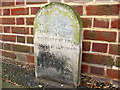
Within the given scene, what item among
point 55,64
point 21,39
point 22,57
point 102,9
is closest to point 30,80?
point 55,64

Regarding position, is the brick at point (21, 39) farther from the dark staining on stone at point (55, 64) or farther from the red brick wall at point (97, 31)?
the dark staining on stone at point (55, 64)

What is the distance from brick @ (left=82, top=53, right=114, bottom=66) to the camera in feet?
4.22

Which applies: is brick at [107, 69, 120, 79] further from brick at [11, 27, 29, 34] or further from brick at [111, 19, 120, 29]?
brick at [11, 27, 29, 34]

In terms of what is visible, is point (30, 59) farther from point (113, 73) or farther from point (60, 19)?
point (113, 73)

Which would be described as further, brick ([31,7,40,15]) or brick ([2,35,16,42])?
brick ([2,35,16,42])

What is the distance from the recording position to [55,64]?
1296mm

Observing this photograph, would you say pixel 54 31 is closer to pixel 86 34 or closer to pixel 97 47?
pixel 86 34

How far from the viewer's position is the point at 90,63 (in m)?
1.38

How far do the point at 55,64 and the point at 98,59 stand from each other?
492mm

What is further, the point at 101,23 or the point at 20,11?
the point at 20,11

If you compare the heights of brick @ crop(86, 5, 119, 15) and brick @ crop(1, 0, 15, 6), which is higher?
brick @ crop(1, 0, 15, 6)

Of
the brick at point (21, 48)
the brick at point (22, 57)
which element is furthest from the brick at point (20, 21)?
the brick at point (22, 57)

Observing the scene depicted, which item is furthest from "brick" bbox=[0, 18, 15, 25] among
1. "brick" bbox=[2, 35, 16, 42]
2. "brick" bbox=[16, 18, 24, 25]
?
"brick" bbox=[2, 35, 16, 42]

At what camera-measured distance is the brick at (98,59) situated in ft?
4.22
